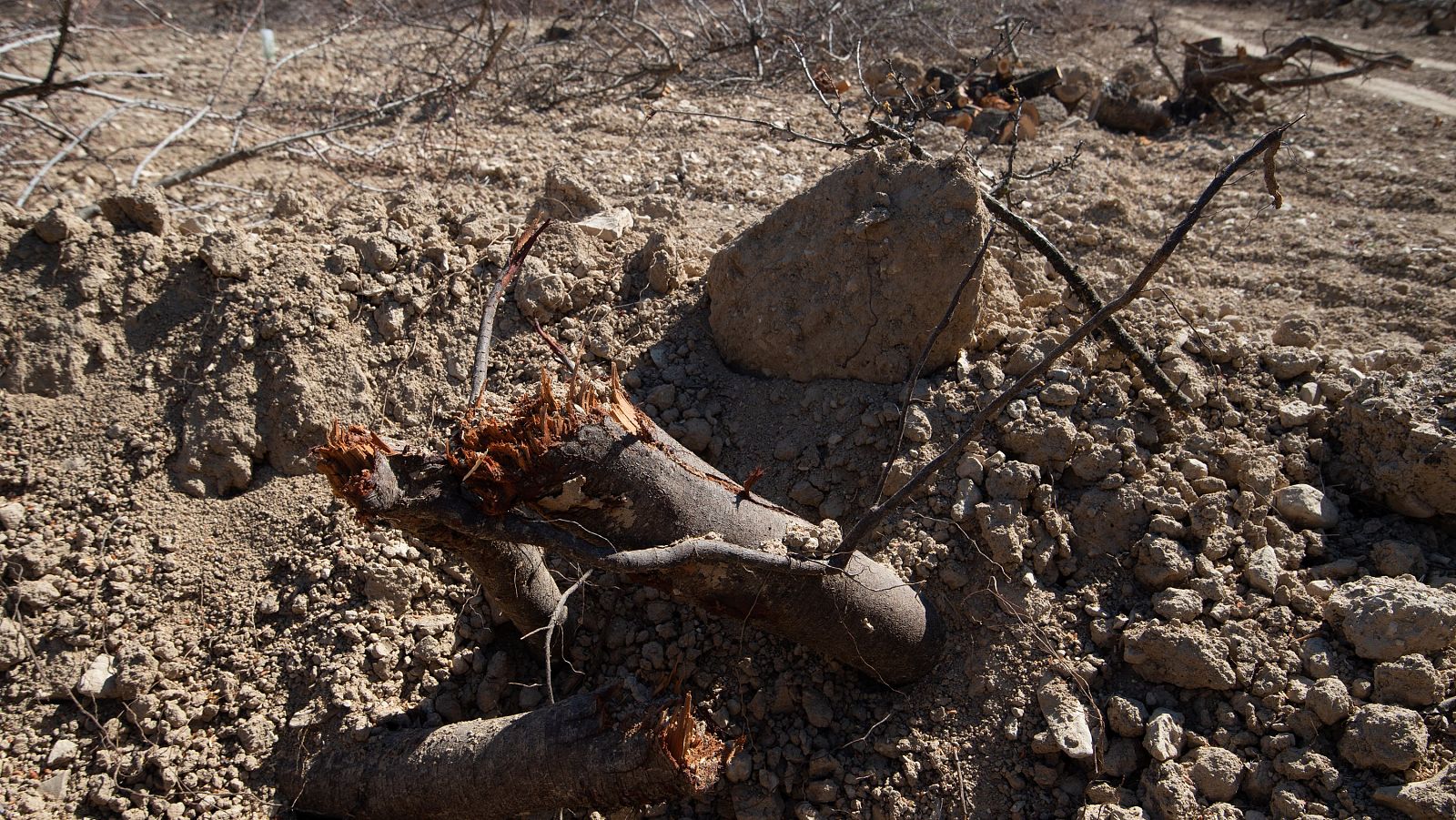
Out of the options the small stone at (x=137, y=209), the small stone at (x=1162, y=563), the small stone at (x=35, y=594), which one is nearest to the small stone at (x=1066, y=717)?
the small stone at (x=1162, y=563)

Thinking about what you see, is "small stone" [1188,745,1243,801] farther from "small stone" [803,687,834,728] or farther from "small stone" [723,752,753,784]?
"small stone" [723,752,753,784]

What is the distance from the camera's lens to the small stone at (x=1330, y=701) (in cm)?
217

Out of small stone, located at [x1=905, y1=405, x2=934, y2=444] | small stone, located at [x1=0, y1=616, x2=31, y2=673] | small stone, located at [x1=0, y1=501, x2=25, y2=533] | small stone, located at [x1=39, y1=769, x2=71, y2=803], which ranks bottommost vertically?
small stone, located at [x1=39, y1=769, x2=71, y2=803]

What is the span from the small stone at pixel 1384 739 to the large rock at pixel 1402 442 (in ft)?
2.32

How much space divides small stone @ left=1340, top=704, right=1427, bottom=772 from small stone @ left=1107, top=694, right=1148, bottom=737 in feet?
1.42

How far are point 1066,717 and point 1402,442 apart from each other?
127 cm

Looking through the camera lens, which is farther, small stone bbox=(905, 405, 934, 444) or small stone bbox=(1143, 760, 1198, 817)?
small stone bbox=(905, 405, 934, 444)

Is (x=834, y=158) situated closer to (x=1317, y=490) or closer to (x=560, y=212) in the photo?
(x=560, y=212)

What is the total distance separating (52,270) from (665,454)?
213 cm

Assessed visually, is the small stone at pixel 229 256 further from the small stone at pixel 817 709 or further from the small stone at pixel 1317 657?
the small stone at pixel 1317 657

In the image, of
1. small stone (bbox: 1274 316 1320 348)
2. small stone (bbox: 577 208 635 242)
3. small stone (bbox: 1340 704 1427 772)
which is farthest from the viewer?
small stone (bbox: 577 208 635 242)

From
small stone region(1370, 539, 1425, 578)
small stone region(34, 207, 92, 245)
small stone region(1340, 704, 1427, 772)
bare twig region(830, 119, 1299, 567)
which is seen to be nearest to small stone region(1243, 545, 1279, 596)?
small stone region(1370, 539, 1425, 578)

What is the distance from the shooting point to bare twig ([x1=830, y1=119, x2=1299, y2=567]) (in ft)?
5.46

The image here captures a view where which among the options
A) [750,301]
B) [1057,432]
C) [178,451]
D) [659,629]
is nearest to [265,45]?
[178,451]
